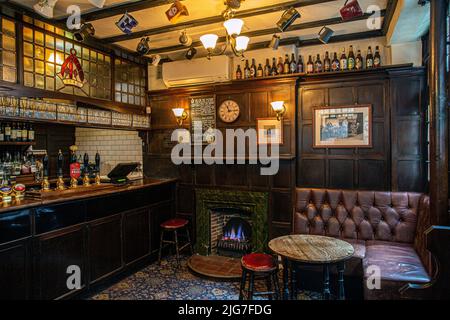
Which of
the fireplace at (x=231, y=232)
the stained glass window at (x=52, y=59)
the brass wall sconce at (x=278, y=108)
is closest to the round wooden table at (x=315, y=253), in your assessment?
the fireplace at (x=231, y=232)

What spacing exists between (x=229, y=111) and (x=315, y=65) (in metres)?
1.38

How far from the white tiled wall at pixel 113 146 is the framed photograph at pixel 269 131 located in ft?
7.32

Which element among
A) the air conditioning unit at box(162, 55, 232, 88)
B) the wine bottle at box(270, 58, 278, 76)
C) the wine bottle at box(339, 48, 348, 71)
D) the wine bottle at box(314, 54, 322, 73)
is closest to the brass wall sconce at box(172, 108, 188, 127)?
the air conditioning unit at box(162, 55, 232, 88)

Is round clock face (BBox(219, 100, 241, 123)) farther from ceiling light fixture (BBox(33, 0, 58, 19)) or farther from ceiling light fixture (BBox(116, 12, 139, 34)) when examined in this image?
ceiling light fixture (BBox(33, 0, 58, 19))

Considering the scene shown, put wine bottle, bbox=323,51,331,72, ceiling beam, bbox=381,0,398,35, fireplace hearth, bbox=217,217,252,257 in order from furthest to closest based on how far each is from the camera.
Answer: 1. fireplace hearth, bbox=217,217,252,257
2. wine bottle, bbox=323,51,331,72
3. ceiling beam, bbox=381,0,398,35

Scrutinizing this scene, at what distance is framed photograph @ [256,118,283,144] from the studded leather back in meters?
0.82

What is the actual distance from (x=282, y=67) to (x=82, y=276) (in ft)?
12.2

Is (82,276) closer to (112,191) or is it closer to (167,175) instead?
(112,191)

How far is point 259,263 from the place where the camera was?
2914mm

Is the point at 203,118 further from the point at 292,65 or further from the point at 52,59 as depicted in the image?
the point at 52,59

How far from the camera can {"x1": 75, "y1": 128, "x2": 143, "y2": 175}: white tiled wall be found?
538 centimetres

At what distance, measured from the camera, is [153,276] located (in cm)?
396

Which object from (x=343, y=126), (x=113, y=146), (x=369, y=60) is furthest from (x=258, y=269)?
(x=113, y=146)

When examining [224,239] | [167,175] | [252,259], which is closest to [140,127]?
[167,175]
